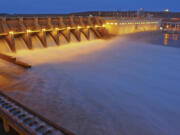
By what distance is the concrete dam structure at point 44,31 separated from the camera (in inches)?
475

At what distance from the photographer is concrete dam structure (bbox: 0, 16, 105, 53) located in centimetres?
1207

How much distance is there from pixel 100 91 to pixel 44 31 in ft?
28.7

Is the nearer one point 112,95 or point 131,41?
point 112,95

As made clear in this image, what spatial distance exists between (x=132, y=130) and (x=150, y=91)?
3.21m

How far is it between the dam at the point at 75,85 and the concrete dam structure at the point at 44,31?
6 centimetres

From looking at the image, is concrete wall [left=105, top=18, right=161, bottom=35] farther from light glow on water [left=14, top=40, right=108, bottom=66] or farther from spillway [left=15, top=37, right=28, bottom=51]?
spillway [left=15, top=37, right=28, bottom=51]

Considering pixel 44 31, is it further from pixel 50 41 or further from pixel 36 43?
pixel 50 41

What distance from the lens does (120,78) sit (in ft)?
30.3

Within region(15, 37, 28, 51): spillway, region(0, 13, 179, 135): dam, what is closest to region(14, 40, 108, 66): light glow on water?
region(0, 13, 179, 135): dam

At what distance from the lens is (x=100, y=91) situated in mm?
7496

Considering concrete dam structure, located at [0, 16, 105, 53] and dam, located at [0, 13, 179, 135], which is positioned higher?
concrete dam structure, located at [0, 16, 105, 53]

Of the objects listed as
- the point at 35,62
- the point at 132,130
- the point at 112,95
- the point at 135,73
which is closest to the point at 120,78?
the point at 135,73

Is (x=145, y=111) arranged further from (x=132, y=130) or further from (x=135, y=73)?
(x=135, y=73)

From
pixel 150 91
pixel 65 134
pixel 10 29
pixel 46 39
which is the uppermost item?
pixel 10 29
